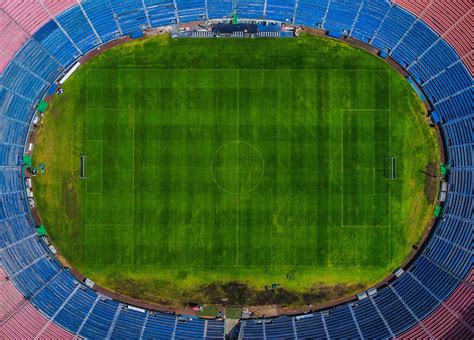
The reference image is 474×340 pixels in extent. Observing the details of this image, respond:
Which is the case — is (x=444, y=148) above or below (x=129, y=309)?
above

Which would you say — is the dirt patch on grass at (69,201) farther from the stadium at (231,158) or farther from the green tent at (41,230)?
the green tent at (41,230)

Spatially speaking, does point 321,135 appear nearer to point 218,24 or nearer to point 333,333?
point 218,24

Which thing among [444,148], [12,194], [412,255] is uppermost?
[444,148]

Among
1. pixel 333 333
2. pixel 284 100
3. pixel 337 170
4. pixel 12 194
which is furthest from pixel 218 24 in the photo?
pixel 333 333

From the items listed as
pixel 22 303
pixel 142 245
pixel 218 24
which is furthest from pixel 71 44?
pixel 22 303

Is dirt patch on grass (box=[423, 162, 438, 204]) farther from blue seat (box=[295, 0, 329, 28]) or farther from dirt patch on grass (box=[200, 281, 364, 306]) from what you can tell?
blue seat (box=[295, 0, 329, 28])

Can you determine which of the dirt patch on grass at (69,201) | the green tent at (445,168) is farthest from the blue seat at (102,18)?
the green tent at (445,168)
